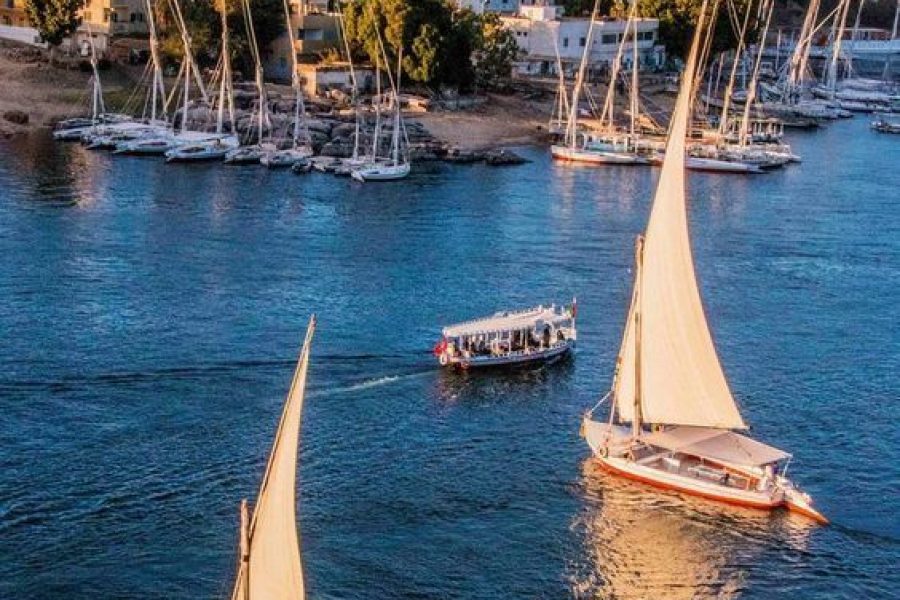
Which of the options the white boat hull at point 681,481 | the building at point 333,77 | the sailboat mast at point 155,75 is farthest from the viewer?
the building at point 333,77

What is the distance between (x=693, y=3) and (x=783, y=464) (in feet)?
377

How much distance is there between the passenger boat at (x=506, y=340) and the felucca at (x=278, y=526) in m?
35.4

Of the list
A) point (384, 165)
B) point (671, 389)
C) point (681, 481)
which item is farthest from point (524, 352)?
point (384, 165)

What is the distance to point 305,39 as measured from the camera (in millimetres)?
155500

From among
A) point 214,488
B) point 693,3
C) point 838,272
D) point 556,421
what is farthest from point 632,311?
point 693,3

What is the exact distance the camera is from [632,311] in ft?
205

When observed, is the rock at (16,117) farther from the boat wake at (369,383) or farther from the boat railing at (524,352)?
the boat railing at (524,352)

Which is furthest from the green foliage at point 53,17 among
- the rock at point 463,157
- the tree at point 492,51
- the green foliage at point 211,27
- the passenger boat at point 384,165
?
the rock at point 463,157

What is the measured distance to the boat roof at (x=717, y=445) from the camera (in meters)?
60.3

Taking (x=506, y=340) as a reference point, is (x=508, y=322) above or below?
above

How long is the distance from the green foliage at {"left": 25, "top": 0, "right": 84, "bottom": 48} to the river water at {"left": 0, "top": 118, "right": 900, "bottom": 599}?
101 feet

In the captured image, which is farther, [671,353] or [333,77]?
[333,77]

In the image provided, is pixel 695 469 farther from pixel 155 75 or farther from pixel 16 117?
pixel 16 117

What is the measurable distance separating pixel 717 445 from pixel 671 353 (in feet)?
13.0
